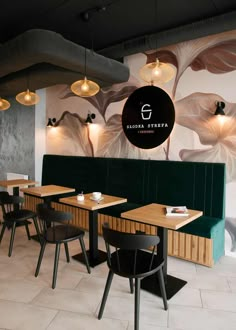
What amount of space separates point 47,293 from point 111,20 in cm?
365

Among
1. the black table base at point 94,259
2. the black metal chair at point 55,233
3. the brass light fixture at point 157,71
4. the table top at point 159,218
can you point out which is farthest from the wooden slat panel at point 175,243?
the brass light fixture at point 157,71

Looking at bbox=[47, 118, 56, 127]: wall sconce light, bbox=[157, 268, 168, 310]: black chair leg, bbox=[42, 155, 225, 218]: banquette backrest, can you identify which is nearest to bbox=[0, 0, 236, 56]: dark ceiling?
bbox=[42, 155, 225, 218]: banquette backrest

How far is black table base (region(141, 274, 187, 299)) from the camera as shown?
2.66 m

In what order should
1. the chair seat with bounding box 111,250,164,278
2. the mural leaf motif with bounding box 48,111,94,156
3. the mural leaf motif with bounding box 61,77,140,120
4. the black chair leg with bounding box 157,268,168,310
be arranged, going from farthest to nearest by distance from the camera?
the mural leaf motif with bounding box 48,111,94,156
the mural leaf motif with bounding box 61,77,140,120
the black chair leg with bounding box 157,268,168,310
the chair seat with bounding box 111,250,164,278

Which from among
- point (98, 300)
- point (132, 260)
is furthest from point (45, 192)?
point (132, 260)

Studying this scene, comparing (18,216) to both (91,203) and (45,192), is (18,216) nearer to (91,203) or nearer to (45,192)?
(45,192)

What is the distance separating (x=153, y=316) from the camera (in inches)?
91.2

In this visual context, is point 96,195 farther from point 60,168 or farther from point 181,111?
point 60,168

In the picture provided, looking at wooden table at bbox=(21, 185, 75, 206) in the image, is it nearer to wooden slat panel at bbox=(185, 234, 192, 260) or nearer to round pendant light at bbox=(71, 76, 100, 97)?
round pendant light at bbox=(71, 76, 100, 97)

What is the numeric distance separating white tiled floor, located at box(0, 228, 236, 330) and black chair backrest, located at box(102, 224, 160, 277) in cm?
48

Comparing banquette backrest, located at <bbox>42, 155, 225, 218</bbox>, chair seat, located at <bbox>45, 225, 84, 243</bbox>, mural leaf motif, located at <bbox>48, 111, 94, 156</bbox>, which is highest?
mural leaf motif, located at <bbox>48, 111, 94, 156</bbox>

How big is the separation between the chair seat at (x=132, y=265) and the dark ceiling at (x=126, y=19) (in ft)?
9.94

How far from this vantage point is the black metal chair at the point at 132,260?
203 centimetres

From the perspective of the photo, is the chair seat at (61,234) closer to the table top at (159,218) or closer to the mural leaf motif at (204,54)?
the table top at (159,218)
